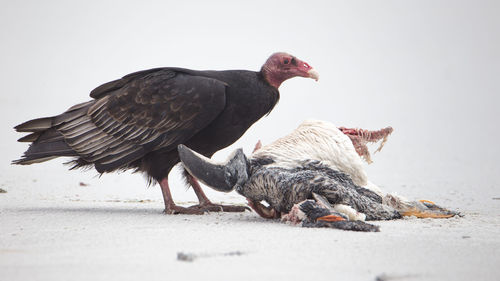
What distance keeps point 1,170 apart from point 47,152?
4.44m

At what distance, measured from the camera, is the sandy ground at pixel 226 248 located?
3.00 meters

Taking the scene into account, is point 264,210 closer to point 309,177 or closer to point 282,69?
point 309,177

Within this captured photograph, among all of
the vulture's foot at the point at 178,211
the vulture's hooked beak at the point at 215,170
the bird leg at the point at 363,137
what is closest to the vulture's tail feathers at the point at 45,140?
the vulture's foot at the point at 178,211

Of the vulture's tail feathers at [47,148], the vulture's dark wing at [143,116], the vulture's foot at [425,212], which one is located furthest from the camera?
the vulture's tail feathers at [47,148]

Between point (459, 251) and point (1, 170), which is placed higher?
point (459, 251)

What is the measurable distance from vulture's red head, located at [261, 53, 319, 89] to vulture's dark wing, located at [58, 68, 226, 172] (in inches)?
23.2

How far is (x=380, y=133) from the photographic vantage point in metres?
5.63

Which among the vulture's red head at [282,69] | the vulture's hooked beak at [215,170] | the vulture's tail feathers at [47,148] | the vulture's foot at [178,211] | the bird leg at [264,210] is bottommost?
the vulture's foot at [178,211]

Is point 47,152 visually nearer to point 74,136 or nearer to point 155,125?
point 74,136

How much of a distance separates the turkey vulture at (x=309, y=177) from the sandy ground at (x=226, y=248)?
0.20m

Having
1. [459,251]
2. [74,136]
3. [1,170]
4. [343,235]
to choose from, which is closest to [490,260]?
[459,251]

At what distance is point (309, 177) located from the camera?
188 inches

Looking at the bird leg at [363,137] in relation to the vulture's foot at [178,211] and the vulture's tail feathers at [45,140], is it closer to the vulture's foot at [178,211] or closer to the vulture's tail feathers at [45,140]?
the vulture's foot at [178,211]

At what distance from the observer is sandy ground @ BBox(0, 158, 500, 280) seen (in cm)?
300
